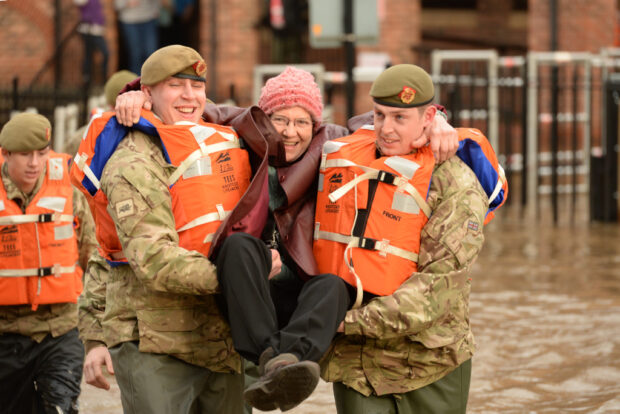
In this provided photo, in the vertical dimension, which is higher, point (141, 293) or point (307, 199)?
point (307, 199)

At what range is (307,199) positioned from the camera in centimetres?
466

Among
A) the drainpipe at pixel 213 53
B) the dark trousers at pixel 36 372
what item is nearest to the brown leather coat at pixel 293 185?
the dark trousers at pixel 36 372

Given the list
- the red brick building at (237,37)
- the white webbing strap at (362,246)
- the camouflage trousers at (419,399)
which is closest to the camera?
the white webbing strap at (362,246)

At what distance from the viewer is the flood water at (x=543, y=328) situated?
7.10 meters

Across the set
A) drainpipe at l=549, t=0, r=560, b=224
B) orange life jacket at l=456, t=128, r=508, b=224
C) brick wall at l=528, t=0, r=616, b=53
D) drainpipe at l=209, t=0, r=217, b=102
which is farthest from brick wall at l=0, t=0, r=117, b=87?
orange life jacket at l=456, t=128, r=508, b=224

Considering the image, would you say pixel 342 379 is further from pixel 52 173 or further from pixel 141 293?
pixel 52 173

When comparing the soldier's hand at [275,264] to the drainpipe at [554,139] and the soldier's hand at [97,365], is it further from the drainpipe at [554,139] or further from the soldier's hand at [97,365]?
the drainpipe at [554,139]

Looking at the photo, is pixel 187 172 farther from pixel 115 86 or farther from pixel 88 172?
pixel 115 86

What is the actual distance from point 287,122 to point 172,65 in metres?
0.55

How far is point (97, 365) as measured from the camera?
4.70 metres

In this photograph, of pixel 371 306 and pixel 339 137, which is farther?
pixel 339 137

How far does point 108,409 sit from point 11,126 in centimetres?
199

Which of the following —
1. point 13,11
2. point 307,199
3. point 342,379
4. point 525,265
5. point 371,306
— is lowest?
point 525,265

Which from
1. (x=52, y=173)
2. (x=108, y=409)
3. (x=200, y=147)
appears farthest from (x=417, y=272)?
(x=108, y=409)
